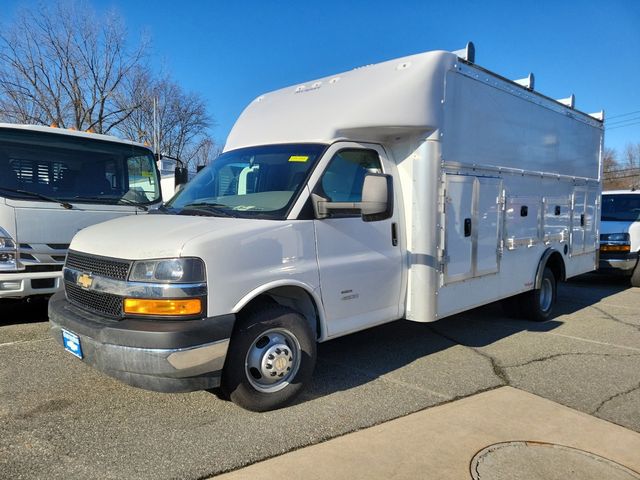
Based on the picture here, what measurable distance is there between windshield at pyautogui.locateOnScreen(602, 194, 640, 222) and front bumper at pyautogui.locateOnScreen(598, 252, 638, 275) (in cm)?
92

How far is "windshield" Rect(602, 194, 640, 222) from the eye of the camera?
10.6m

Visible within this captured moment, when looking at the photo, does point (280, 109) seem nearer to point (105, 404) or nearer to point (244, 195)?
point (244, 195)

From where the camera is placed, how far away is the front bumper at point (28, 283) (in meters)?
5.61

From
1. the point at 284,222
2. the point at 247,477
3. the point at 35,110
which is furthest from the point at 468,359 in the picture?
the point at 35,110

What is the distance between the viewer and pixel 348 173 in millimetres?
4363

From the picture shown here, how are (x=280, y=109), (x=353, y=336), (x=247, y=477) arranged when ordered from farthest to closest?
(x=353, y=336) < (x=280, y=109) < (x=247, y=477)

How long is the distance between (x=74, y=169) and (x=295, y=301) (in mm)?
4105

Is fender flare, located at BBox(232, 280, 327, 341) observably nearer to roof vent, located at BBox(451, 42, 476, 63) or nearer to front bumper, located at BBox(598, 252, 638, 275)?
roof vent, located at BBox(451, 42, 476, 63)

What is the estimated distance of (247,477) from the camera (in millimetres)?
2928

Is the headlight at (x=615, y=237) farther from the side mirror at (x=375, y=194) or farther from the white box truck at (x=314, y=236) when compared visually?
the side mirror at (x=375, y=194)

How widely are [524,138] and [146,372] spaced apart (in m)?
5.05

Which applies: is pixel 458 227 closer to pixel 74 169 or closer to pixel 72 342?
pixel 72 342

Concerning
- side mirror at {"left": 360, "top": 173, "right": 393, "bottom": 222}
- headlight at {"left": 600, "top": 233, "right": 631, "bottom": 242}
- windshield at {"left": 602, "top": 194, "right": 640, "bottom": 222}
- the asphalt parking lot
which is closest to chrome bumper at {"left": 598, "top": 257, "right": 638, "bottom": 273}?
headlight at {"left": 600, "top": 233, "right": 631, "bottom": 242}

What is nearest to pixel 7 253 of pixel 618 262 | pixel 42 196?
pixel 42 196
